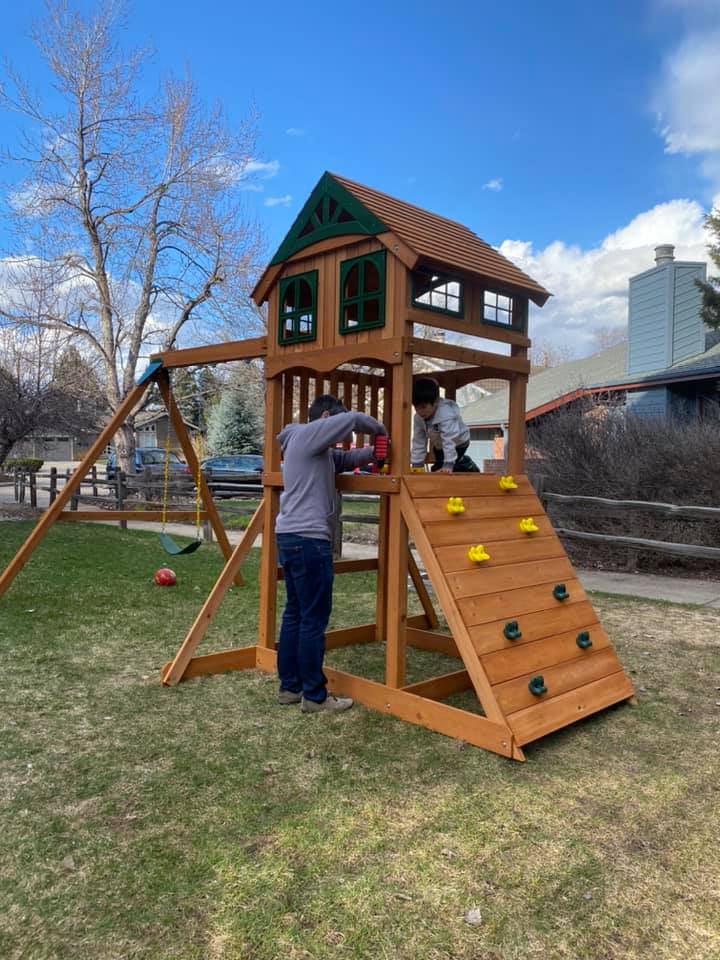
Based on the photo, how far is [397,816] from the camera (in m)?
3.25

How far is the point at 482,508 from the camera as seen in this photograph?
490cm

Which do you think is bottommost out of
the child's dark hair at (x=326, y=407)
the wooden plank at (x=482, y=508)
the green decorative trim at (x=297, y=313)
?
the wooden plank at (x=482, y=508)

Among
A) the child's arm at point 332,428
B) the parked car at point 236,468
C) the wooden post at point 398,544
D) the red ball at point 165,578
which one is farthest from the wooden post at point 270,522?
the parked car at point 236,468

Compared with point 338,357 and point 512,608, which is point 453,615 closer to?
point 512,608

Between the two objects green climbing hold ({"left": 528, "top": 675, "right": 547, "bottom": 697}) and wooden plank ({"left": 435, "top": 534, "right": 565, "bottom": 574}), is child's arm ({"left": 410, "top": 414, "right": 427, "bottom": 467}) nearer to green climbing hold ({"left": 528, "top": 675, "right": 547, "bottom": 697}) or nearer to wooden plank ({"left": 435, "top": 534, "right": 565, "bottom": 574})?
wooden plank ({"left": 435, "top": 534, "right": 565, "bottom": 574})

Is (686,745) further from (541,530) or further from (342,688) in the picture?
(342,688)

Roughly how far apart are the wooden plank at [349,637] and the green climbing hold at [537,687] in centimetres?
214

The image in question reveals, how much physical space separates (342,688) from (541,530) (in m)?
1.78

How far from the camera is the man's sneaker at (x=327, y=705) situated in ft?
14.8

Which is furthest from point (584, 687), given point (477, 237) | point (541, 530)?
point (477, 237)

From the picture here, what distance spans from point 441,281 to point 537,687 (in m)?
2.69

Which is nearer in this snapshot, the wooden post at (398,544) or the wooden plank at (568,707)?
the wooden plank at (568,707)

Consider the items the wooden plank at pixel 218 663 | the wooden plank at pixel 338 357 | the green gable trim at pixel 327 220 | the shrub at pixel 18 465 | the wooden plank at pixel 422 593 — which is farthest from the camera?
the shrub at pixel 18 465

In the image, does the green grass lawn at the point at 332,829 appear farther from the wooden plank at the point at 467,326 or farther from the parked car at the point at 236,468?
the parked car at the point at 236,468
